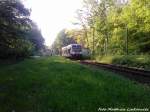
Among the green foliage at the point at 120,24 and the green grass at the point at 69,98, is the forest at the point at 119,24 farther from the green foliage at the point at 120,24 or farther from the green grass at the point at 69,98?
the green grass at the point at 69,98

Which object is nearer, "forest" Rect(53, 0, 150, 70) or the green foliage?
"forest" Rect(53, 0, 150, 70)

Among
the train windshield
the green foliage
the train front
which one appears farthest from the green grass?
the train windshield

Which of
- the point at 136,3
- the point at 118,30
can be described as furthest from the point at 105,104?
the point at 118,30

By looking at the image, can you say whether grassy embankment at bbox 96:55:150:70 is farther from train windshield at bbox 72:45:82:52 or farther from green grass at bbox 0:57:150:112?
train windshield at bbox 72:45:82:52

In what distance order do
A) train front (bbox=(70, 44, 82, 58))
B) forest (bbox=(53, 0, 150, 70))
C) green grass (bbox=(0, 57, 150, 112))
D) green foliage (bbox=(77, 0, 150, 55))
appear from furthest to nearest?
train front (bbox=(70, 44, 82, 58))
green foliage (bbox=(77, 0, 150, 55))
forest (bbox=(53, 0, 150, 70))
green grass (bbox=(0, 57, 150, 112))

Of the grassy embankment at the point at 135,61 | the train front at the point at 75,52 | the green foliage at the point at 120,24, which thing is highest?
the green foliage at the point at 120,24

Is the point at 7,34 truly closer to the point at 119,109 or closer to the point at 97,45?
the point at 119,109

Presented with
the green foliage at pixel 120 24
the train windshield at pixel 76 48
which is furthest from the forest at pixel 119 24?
the train windshield at pixel 76 48

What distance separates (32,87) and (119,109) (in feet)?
18.3

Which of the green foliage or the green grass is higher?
the green foliage

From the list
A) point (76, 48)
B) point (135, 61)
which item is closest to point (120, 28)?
point (76, 48)

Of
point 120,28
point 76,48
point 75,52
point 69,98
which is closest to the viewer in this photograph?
point 69,98

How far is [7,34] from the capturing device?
32.8 metres

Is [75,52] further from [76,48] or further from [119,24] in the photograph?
[119,24]
